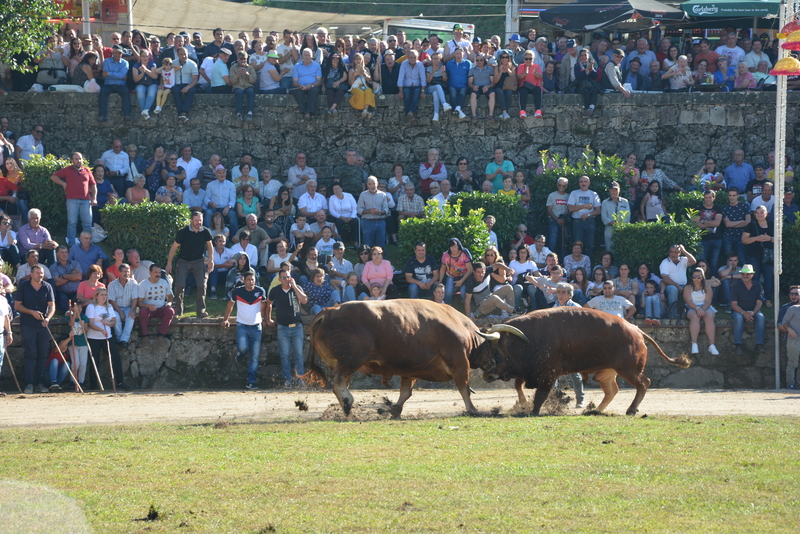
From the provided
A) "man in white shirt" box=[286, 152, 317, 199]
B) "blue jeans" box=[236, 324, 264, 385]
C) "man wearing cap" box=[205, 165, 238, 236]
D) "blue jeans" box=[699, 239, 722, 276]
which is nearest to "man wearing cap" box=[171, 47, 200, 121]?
"man wearing cap" box=[205, 165, 238, 236]

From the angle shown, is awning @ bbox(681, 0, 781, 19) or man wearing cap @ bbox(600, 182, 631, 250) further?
awning @ bbox(681, 0, 781, 19)

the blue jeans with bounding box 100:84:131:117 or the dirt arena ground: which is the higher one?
the blue jeans with bounding box 100:84:131:117

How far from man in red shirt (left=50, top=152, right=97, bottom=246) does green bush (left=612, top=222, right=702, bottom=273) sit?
10.6m

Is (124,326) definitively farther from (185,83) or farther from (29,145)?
(185,83)

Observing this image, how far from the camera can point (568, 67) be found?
75.3 feet

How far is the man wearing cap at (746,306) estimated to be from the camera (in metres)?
17.0

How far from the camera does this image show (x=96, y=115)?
22516 mm

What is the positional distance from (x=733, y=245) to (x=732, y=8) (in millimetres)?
7802

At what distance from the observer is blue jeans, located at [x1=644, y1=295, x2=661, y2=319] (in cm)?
1730

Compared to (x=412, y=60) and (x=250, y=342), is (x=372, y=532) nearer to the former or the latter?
(x=250, y=342)

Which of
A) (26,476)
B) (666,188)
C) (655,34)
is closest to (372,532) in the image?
(26,476)

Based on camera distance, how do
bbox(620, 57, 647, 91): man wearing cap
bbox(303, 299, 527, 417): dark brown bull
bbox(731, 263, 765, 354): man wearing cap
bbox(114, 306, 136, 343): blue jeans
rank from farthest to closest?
bbox(620, 57, 647, 91): man wearing cap, bbox(731, 263, 765, 354): man wearing cap, bbox(114, 306, 136, 343): blue jeans, bbox(303, 299, 527, 417): dark brown bull

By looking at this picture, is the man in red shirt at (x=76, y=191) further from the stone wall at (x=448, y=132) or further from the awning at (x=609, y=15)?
the awning at (x=609, y=15)

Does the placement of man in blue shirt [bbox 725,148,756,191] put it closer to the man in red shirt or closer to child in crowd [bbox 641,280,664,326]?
child in crowd [bbox 641,280,664,326]
